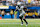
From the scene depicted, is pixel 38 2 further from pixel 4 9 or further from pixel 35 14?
pixel 4 9

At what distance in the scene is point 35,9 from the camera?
114ft

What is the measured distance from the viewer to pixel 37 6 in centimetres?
3519

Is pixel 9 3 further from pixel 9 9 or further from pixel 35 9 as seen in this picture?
pixel 35 9

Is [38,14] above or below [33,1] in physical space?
below

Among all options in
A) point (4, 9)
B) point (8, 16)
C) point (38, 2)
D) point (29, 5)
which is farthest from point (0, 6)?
point (38, 2)

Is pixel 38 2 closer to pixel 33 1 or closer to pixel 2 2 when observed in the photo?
pixel 33 1

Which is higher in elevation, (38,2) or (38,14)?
(38,2)

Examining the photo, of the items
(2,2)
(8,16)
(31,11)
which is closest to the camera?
(8,16)

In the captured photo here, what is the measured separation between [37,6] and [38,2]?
1985 millimetres

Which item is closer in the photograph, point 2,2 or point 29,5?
point 29,5

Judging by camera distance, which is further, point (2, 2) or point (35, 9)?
point (2, 2)

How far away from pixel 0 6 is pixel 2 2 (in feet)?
6.13

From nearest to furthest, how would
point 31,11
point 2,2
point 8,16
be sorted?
point 8,16 → point 31,11 → point 2,2

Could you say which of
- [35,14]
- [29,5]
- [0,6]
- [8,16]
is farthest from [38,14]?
[0,6]
